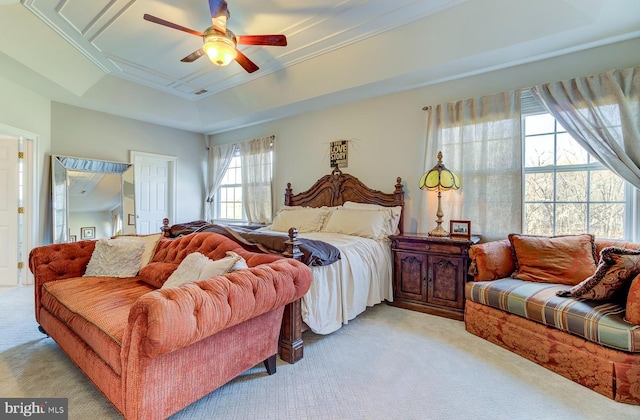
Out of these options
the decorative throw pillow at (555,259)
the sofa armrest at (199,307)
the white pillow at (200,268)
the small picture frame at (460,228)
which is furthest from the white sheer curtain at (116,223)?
the decorative throw pillow at (555,259)

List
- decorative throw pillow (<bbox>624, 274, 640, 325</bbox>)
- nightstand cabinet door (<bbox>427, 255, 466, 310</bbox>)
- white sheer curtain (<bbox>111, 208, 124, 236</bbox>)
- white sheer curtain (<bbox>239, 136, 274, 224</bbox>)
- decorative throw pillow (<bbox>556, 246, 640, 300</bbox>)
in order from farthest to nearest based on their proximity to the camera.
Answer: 1. white sheer curtain (<bbox>239, 136, 274, 224</bbox>)
2. white sheer curtain (<bbox>111, 208, 124, 236</bbox>)
3. nightstand cabinet door (<bbox>427, 255, 466, 310</bbox>)
4. decorative throw pillow (<bbox>556, 246, 640, 300</bbox>)
5. decorative throw pillow (<bbox>624, 274, 640, 325</bbox>)

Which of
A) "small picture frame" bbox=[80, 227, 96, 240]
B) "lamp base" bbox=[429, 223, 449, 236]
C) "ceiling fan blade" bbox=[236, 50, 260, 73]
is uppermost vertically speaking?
"ceiling fan blade" bbox=[236, 50, 260, 73]

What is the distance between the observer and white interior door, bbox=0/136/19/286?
161 inches

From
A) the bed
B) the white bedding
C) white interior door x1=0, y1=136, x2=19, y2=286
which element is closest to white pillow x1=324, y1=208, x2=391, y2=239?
the bed

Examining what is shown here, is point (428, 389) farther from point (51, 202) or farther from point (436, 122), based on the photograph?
point (51, 202)

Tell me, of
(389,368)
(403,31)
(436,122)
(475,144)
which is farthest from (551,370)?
(403,31)

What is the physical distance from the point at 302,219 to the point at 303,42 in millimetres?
2177

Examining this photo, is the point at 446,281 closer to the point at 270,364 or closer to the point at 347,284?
the point at 347,284

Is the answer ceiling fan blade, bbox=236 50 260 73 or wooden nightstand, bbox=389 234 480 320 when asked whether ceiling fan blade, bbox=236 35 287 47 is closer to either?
ceiling fan blade, bbox=236 50 260 73

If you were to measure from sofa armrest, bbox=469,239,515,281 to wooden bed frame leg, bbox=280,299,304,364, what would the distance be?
1.66 metres

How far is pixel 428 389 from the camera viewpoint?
1.86m

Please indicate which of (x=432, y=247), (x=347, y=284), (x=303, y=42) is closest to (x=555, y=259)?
(x=432, y=247)

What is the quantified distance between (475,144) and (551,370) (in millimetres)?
2246

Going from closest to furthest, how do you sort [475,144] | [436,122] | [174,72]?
[475,144], [436,122], [174,72]
